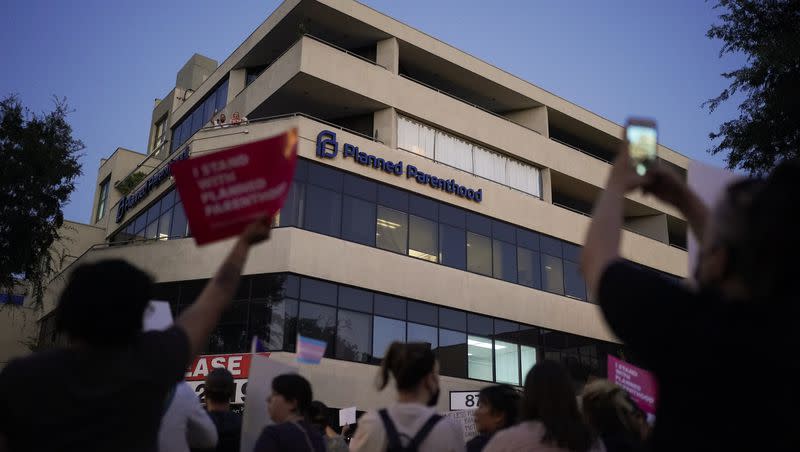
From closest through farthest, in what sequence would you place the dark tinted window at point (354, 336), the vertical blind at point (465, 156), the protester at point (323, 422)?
the protester at point (323, 422)
the dark tinted window at point (354, 336)
the vertical blind at point (465, 156)

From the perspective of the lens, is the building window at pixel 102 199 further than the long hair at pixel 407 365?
Yes

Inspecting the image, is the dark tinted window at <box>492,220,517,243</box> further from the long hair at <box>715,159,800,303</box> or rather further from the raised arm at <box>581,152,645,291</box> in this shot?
the long hair at <box>715,159,800,303</box>

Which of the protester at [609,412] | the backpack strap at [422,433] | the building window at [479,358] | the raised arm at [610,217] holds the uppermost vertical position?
the building window at [479,358]

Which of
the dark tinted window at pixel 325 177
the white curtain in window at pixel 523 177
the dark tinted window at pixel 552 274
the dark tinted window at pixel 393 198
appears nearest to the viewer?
the dark tinted window at pixel 325 177

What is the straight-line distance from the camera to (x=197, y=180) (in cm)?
309

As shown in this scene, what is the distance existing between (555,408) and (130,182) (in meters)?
33.1

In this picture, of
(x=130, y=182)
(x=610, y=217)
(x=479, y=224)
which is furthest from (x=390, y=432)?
(x=130, y=182)

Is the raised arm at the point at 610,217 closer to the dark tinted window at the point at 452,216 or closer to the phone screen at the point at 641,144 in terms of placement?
the phone screen at the point at 641,144

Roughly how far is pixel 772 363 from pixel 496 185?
28.4m

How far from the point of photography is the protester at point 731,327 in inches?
70.0

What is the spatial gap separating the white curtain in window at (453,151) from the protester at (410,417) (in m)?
24.8

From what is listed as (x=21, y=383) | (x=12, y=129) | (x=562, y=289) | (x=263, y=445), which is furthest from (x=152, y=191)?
(x=21, y=383)

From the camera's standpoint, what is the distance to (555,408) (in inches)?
158

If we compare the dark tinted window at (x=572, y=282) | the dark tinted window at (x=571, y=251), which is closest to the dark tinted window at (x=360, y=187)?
the dark tinted window at (x=571, y=251)
